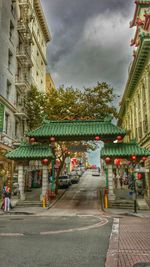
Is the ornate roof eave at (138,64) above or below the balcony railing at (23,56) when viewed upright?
below

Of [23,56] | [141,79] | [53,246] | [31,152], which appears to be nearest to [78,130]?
[31,152]

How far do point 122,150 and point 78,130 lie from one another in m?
4.73

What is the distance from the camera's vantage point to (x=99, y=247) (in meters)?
9.52

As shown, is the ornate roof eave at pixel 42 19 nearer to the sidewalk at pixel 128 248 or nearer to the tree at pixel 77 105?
the tree at pixel 77 105

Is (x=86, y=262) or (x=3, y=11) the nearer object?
(x=86, y=262)

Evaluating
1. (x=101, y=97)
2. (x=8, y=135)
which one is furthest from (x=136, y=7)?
(x=8, y=135)

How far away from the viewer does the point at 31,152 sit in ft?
85.2

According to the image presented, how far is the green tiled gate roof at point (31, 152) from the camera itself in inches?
1000

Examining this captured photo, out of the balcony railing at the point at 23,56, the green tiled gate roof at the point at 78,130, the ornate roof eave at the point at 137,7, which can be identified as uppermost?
the ornate roof eave at the point at 137,7

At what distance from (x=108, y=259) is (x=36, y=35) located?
1824 inches

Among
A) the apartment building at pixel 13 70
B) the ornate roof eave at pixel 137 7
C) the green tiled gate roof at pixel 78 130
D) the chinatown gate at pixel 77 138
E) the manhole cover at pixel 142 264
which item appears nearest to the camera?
the manhole cover at pixel 142 264

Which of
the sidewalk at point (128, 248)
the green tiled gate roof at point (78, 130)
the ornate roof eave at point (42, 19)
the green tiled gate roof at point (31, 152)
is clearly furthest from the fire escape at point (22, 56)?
the sidewalk at point (128, 248)

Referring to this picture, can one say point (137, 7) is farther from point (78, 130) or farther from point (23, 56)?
point (78, 130)

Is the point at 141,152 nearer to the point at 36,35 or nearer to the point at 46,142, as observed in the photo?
the point at 46,142
